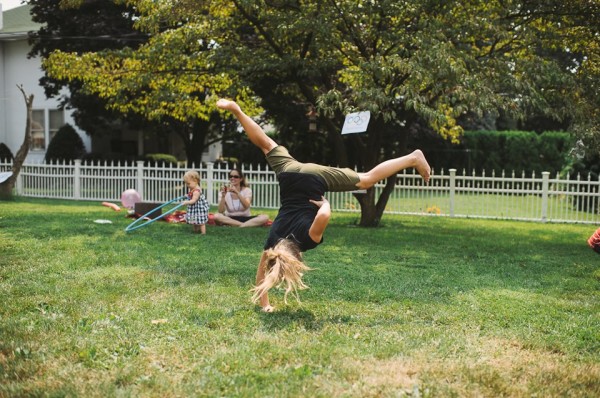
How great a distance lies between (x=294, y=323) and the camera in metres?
5.00

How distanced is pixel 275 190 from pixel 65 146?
41.2ft

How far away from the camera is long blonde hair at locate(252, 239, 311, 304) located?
4961mm

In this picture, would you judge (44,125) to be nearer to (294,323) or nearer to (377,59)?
(377,59)

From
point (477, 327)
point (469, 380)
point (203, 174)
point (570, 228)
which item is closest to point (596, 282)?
point (477, 327)

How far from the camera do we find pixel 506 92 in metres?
11.5

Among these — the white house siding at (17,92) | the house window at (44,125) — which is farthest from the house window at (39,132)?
the white house siding at (17,92)

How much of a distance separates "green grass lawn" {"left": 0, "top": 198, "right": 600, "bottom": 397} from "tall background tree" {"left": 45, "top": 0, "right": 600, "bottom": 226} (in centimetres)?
262

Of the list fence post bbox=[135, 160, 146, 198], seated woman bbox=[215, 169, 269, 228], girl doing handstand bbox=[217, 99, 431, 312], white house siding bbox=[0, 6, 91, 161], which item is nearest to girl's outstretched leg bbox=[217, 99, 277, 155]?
girl doing handstand bbox=[217, 99, 431, 312]

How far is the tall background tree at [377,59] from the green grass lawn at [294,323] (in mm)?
2621

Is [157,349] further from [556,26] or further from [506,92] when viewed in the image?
[556,26]

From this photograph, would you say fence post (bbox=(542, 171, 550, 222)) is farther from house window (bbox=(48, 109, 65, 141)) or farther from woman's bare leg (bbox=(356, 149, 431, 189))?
house window (bbox=(48, 109, 65, 141))

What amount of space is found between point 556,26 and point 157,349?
9.94 metres

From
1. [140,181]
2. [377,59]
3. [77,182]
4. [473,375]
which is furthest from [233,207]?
[473,375]

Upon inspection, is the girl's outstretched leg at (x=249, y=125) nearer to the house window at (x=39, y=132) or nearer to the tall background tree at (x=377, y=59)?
the tall background tree at (x=377, y=59)
